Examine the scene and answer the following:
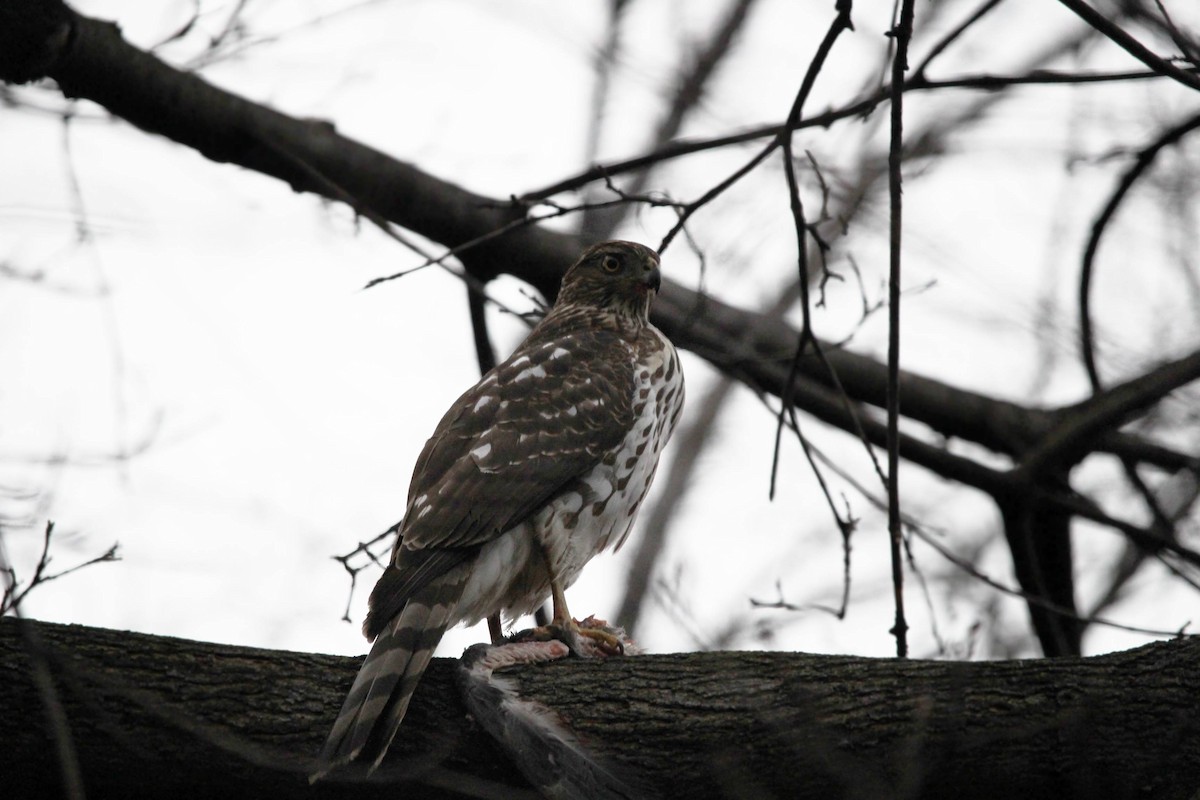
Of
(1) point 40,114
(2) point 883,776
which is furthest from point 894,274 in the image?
(1) point 40,114

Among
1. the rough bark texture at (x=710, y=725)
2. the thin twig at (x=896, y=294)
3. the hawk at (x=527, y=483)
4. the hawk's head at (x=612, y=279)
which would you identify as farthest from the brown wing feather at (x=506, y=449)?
the thin twig at (x=896, y=294)

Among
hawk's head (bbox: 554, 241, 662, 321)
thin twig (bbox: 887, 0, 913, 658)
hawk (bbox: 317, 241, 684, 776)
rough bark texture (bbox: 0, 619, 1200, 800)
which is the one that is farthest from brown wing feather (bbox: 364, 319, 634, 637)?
thin twig (bbox: 887, 0, 913, 658)

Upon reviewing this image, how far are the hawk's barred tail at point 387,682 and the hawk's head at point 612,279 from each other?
197 cm

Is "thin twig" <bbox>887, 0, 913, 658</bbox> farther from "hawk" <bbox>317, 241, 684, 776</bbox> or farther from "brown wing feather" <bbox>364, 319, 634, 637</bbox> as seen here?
"brown wing feather" <bbox>364, 319, 634, 637</bbox>

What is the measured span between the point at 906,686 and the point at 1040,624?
6.71 ft

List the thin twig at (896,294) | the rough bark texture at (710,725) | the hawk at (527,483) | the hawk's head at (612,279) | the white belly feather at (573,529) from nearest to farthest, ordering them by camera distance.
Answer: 1. the rough bark texture at (710,725)
2. the thin twig at (896,294)
3. the hawk at (527,483)
4. the white belly feather at (573,529)
5. the hawk's head at (612,279)

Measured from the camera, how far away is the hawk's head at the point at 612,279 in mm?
5586

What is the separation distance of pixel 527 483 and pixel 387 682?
3.75ft

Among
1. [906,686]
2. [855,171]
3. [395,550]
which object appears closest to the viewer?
[906,686]

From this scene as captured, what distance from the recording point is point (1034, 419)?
5629 millimetres

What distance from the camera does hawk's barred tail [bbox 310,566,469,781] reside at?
3.37 meters

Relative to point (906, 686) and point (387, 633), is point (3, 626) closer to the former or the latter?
point (387, 633)

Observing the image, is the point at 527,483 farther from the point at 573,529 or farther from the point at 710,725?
the point at 710,725

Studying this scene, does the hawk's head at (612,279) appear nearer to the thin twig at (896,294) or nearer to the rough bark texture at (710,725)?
the thin twig at (896,294)
